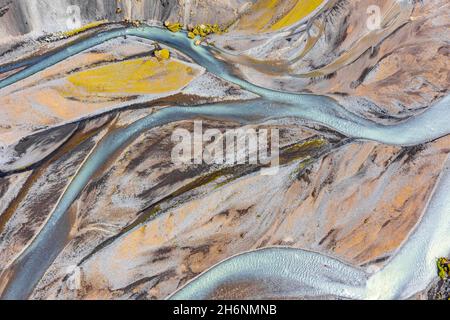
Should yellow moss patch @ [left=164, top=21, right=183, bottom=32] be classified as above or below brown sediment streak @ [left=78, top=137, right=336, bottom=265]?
above

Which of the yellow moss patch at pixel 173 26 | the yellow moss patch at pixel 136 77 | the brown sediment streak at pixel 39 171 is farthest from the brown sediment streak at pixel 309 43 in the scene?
the brown sediment streak at pixel 39 171

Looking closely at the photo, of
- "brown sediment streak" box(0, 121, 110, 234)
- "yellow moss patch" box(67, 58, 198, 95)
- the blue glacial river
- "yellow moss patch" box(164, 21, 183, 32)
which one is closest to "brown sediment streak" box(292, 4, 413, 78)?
the blue glacial river

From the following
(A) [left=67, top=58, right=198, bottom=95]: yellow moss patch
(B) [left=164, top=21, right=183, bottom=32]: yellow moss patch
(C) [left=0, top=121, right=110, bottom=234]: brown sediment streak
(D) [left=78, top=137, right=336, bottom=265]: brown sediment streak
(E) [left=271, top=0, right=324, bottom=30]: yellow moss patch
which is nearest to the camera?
(D) [left=78, top=137, right=336, bottom=265]: brown sediment streak

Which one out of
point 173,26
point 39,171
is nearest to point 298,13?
point 173,26

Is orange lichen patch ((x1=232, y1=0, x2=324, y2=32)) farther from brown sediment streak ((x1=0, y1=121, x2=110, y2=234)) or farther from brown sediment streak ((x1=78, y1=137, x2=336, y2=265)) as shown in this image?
brown sediment streak ((x1=0, y1=121, x2=110, y2=234))

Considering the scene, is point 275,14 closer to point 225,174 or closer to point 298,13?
point 298,13
